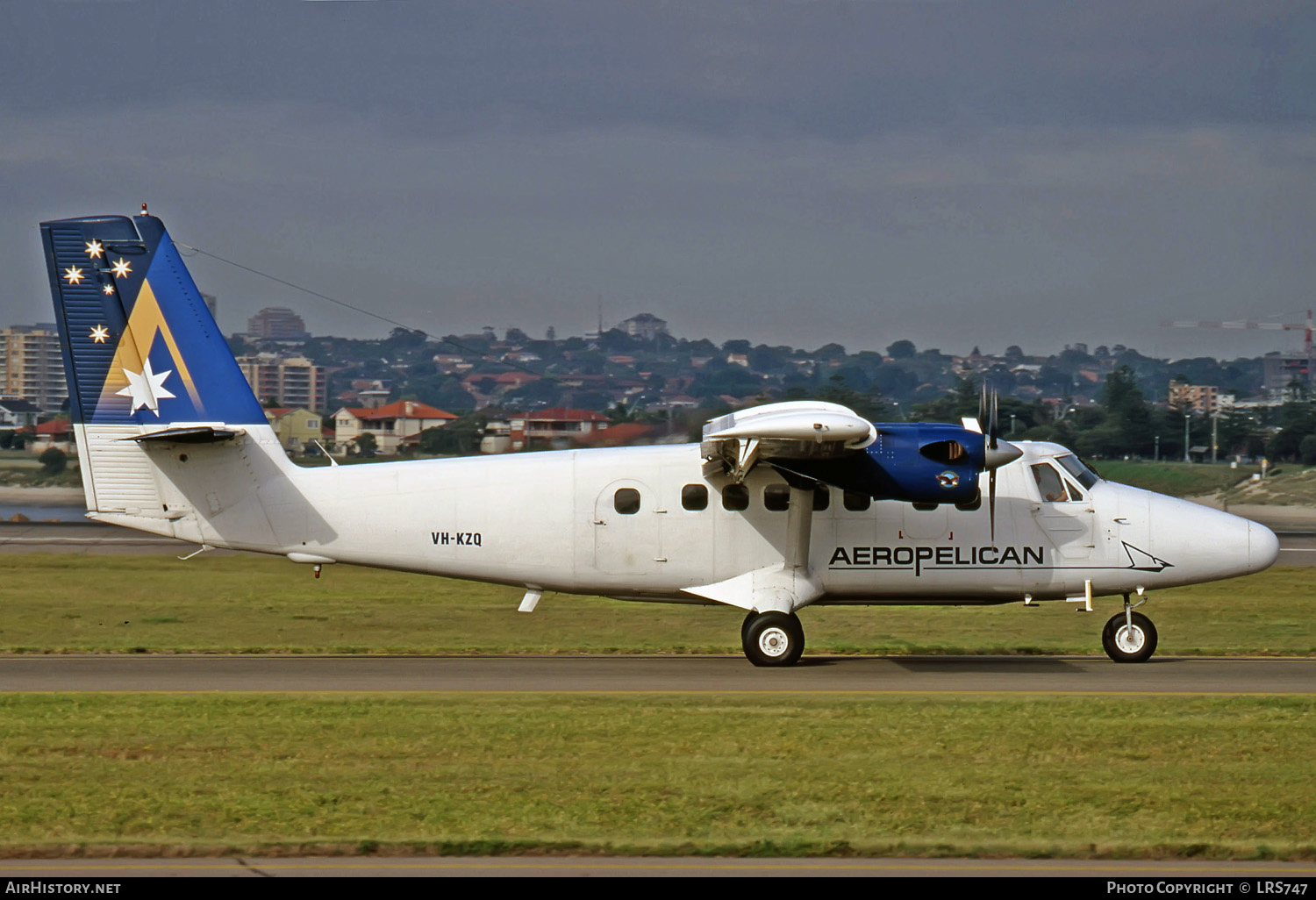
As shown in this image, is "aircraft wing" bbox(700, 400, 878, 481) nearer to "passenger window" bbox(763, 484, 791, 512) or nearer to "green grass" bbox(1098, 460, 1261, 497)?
"passenger window" bbox(763, 484, 791, 512)

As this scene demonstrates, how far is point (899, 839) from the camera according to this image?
29.5 feet

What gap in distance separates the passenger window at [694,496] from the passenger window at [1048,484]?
15.1ft

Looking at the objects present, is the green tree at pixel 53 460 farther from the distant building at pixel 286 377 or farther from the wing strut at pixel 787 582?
the wing strut at pixel 787 582

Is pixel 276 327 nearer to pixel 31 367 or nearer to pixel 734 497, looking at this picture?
pixel 31 367

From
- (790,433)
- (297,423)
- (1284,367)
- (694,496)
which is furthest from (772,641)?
(1284,367)

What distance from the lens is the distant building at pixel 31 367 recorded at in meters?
89.6

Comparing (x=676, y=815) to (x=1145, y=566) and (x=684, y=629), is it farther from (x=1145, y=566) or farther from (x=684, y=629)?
(x=684, y=629)

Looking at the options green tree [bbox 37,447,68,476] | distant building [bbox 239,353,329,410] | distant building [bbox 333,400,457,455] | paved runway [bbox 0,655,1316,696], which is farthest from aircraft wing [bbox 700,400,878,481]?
distant building [bbox 239,353,329,410]

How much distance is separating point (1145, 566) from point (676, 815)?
10.9 m

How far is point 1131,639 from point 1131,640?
1cm

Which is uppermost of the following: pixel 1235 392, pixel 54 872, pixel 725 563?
pixel 1235 392

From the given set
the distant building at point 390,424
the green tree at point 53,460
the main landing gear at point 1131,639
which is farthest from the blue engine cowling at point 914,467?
the green tree at point 53,460

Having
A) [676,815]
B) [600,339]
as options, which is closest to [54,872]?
[676,815]

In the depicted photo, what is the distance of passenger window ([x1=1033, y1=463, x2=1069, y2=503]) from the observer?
60.6ft
